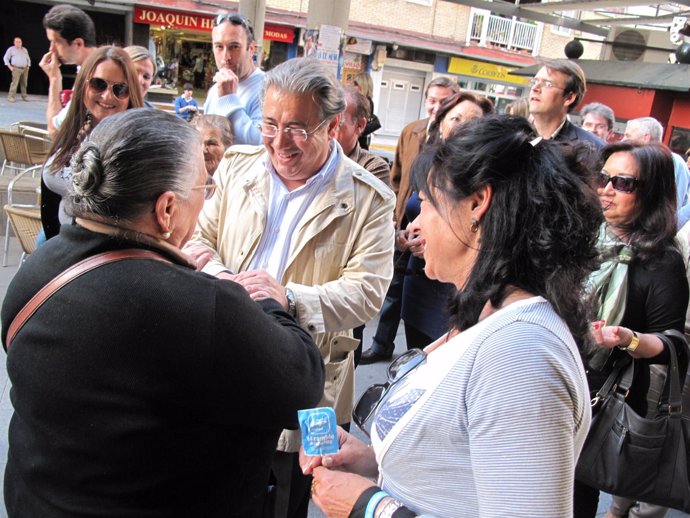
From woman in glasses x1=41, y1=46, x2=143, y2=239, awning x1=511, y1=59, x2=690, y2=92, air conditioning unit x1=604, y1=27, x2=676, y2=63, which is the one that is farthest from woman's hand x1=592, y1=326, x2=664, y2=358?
air conditioning unit x1=604, y1=27, x2=676, y2=63

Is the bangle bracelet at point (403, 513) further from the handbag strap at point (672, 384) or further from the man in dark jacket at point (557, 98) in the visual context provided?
the man in dark jacket at point (557, 98)

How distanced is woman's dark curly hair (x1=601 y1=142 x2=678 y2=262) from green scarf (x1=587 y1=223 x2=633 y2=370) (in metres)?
0.06

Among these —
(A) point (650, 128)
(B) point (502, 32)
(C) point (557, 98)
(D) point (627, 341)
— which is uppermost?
(B) point (502, 32)

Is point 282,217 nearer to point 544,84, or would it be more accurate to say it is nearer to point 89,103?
point 89,103

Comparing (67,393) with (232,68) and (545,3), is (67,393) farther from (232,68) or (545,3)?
(545,3)

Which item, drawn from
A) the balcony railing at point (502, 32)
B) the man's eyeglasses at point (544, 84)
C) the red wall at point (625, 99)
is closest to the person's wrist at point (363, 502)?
the man's eyeglasses at point (544, 84)

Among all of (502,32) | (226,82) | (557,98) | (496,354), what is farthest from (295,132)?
(502,32)

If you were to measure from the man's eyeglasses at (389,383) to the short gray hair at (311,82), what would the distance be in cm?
93

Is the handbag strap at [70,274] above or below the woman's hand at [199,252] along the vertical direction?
above

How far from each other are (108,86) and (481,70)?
22804 mm

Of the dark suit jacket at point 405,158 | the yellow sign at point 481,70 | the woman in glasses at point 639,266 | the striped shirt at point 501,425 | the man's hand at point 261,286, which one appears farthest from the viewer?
the yellow sign at point 481,70

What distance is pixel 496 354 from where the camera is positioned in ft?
3.41

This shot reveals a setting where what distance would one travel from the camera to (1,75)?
65.0 feet

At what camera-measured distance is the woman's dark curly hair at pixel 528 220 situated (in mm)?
1145
